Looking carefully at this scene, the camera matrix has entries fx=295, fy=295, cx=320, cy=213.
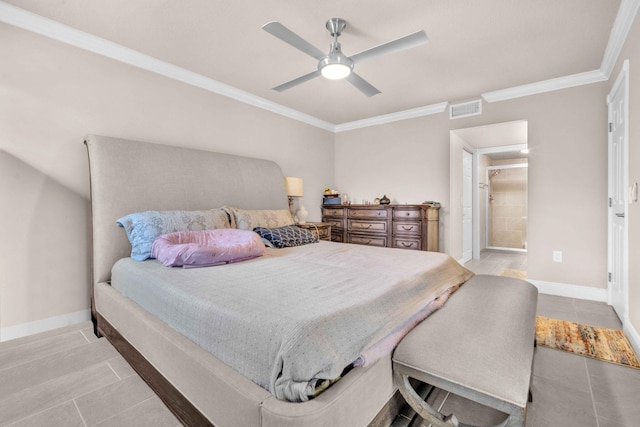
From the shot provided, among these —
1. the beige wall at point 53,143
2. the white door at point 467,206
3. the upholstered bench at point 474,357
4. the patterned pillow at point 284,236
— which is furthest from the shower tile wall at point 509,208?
the beige wall at point 53,143

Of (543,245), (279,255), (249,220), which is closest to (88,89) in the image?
(249,220)

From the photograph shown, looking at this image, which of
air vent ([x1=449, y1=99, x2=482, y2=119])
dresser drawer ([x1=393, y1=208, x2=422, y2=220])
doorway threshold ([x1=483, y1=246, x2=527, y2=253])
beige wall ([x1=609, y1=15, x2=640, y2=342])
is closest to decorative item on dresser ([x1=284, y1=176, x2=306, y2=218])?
dresser drawer ([x1=393, y1=208, x2=422, y2=220])

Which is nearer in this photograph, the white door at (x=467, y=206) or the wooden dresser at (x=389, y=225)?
the wooden dresser at (x=389, y=225)

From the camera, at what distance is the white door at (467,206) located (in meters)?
5.16

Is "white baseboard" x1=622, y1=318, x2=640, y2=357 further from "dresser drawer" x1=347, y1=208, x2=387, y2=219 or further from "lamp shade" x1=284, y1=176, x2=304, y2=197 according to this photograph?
"lamp shade" x1=284, y1=176, x2=304, y2=197

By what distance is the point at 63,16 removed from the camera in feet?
7.55

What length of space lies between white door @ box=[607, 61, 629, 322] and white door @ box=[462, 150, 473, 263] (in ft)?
6.89

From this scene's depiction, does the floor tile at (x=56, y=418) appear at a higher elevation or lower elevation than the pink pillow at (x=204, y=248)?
lower

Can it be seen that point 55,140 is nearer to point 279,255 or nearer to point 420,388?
point 279,255

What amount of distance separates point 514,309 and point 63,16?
376 centimetres

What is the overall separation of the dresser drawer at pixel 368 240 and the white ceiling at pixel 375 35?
215 cm

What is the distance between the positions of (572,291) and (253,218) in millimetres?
3722

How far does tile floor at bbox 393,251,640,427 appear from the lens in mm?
1444

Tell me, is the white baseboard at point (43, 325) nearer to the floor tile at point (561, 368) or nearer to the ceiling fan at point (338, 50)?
the ceiling fan at point (338, 50)
